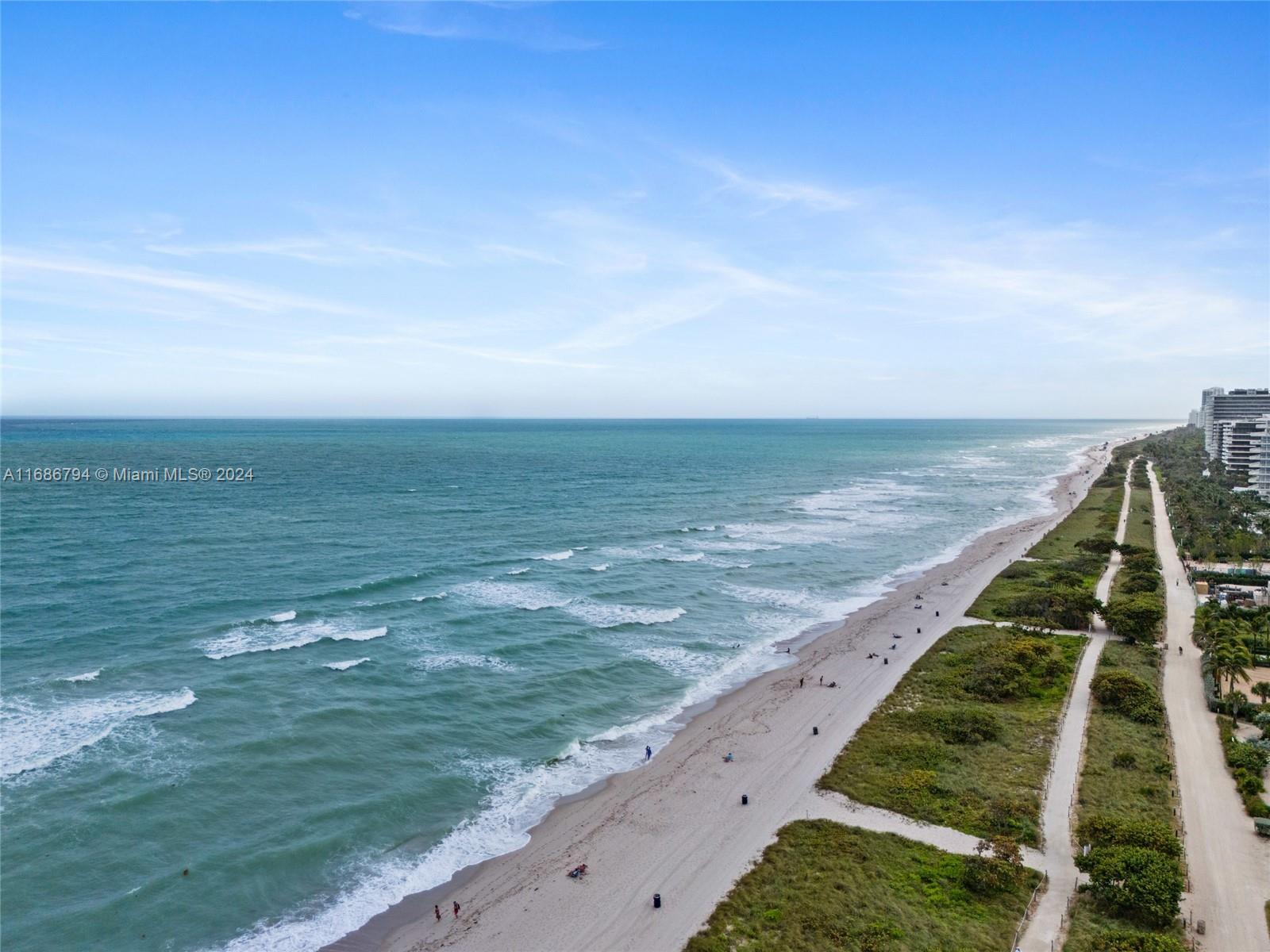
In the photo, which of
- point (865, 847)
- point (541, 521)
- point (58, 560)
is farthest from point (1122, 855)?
point (58, 560)

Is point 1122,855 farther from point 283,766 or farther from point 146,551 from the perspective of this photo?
point 146,551

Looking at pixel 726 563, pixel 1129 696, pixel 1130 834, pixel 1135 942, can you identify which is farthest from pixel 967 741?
pixel 726 563

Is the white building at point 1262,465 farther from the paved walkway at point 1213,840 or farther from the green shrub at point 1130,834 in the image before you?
the green shrub at point 1130,834

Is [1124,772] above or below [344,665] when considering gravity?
below

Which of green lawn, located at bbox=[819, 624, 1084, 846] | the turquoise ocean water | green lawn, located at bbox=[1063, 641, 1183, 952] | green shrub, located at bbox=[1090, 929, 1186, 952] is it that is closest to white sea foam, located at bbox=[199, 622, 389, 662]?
the turquoise ocean water

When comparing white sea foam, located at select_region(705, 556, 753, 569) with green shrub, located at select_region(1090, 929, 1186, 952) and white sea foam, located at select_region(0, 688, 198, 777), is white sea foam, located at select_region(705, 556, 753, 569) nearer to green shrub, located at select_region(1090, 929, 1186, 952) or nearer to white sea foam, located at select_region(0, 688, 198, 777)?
white sea foam, located at select_region(0, 688, 198, 777)

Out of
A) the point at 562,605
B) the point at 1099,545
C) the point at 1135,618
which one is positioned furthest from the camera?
the point at 1099,545

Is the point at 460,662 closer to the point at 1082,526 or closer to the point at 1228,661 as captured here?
the point at 1228,661
